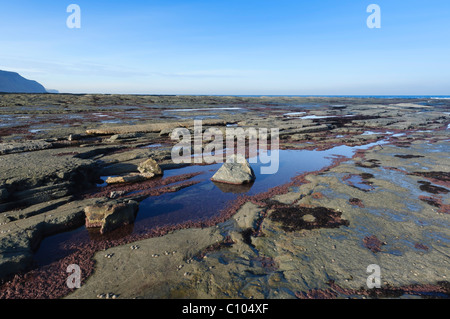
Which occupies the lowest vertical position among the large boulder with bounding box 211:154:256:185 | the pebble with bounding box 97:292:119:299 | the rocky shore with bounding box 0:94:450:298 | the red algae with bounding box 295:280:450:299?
the pebble with bounding box 97:292:119:299

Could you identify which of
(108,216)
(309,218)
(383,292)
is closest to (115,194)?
(108,216)

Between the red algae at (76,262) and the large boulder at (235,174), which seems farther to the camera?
the large boulder at (235,174)

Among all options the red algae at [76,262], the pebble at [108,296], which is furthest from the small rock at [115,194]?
the pebble at [108,296]

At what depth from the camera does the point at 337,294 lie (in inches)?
200

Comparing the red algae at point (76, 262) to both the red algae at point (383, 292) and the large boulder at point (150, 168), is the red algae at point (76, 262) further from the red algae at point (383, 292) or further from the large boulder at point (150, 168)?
the red algae at point (383, 292)

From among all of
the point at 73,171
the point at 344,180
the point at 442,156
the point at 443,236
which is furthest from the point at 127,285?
the point at 442,156

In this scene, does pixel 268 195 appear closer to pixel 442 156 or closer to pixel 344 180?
pixel 344 180

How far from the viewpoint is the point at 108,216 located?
7.88m

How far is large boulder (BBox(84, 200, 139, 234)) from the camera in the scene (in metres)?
7.86

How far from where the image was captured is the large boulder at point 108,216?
7.86m

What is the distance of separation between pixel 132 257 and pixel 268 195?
20.8 feet

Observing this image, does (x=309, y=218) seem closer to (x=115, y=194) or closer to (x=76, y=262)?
(x=76, y=262)

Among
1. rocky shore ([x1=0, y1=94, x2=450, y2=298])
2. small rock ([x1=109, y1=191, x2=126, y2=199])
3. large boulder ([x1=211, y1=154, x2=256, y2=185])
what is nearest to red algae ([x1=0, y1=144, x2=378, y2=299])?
rocky shore ([x1=0, y1=94, x2=450, y2=298])

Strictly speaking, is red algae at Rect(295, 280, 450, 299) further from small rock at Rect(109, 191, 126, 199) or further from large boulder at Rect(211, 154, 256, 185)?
small rock at Rect(109, 191, 126, 199)
